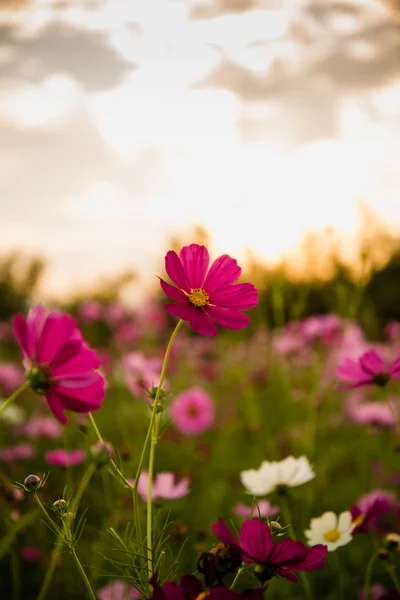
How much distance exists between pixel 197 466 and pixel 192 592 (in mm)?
1577

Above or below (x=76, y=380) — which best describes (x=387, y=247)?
above

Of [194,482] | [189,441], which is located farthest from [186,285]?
[189,441]

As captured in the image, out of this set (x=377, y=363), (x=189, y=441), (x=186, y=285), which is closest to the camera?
(x=186, y=285)

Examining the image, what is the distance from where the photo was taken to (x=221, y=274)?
599 mm

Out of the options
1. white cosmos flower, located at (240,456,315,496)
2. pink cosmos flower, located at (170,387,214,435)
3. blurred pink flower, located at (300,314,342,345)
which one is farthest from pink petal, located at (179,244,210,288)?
pink cosmos flower, located at (170,387,214,435)

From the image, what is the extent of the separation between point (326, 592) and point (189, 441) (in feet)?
3.43

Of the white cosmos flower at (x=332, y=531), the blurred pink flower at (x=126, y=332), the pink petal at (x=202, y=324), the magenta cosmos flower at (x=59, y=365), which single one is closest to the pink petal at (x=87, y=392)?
the magenta cosmos flower at (x=59, y=365)

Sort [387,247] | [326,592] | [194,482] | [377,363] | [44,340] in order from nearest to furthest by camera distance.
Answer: [44,340]
[377,363]
[326,592]
[194,482]
[387,247]

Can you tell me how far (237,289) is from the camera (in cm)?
59

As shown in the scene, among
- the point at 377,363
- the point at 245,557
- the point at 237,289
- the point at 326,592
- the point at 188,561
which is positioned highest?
the point at 237,289

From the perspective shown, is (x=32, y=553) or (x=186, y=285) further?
(x=32, y=553)

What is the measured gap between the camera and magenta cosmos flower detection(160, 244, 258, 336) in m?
0.54

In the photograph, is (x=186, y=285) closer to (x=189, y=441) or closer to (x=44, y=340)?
(x=44, y=340)

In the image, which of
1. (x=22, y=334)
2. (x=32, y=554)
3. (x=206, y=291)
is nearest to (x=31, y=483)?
(x=22, y=334)
